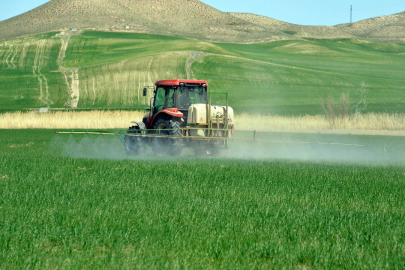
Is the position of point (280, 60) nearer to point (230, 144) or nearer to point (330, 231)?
point (230, 144)

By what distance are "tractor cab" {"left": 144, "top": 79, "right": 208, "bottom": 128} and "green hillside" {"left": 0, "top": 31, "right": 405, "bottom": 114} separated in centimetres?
3137

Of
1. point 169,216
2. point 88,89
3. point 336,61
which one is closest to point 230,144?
point 169,216

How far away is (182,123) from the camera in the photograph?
791 inches

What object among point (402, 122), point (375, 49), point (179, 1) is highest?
point (179, 1)

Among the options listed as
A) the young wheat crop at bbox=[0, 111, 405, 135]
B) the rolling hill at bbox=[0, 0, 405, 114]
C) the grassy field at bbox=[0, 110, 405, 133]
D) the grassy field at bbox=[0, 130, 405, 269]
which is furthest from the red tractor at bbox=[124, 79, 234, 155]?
the rolling hill at bbox=[0, 0, 405, 114]

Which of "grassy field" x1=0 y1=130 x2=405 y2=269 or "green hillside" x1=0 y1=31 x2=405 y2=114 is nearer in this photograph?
"grassy field" x1=0 y1=130 x2=405 y2=269

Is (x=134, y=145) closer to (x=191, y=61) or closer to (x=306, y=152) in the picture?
(x=306, y=152)

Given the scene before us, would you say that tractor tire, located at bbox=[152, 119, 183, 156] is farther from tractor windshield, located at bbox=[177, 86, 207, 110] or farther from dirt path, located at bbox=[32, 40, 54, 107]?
dirt path, located at bbox=[32, 40, 54, 107]

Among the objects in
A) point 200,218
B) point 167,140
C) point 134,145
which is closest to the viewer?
point 200,218

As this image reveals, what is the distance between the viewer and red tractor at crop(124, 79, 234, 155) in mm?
19484

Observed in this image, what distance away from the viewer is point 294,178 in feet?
43.9

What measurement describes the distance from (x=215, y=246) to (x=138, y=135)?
44.5ft

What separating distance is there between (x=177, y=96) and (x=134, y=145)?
2.49 meters

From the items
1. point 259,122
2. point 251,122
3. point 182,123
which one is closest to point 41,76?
point 251,122
